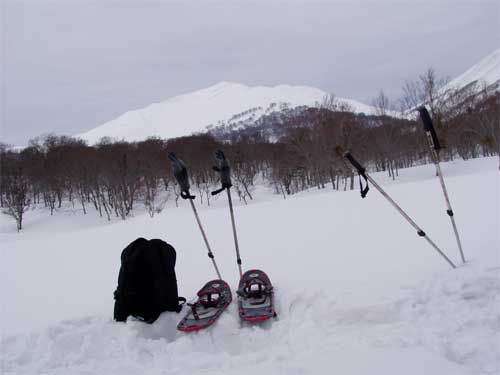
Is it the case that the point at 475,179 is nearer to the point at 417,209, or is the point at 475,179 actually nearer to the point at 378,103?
the point at 417,209

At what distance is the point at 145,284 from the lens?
4234 millimetres

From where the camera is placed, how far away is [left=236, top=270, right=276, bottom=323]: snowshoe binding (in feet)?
12.9

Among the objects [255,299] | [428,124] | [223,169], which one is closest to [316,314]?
[255,299]

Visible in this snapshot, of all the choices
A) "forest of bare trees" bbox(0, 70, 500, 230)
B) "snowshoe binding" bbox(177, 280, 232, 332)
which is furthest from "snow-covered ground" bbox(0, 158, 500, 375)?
"forest of bare trees" bbox(0, 70, 500, 230)

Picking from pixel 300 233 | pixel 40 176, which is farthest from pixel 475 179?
pixel 40 176

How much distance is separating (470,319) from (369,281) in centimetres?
131

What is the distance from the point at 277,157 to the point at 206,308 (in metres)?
42.6

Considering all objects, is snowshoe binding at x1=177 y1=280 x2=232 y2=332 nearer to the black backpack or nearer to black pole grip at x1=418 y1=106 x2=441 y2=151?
the black backpack

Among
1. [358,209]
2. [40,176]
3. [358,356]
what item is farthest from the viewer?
[40,176]

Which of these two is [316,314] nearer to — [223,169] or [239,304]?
[239,304]

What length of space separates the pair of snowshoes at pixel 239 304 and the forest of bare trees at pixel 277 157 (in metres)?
23.5

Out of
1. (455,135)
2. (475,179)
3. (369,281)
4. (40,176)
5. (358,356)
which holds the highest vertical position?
(40,176)

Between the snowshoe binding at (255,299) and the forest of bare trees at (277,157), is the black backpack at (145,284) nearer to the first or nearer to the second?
the snowshoe binding at (255,299)

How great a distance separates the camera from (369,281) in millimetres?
4219
